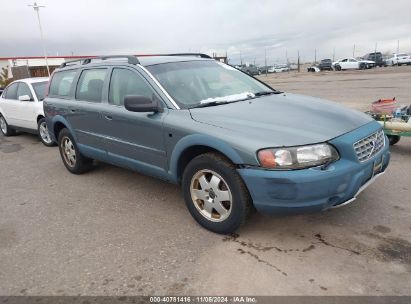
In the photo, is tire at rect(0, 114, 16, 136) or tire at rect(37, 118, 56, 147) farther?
tire at rect(0, 114, 16, 136)

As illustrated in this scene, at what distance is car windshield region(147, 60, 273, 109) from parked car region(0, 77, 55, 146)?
470cm

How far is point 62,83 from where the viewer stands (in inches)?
239

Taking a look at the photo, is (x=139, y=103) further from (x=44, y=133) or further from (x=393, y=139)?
(x=44, y=133)

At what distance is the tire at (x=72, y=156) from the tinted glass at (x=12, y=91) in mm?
4081

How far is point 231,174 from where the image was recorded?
3406 millimetres

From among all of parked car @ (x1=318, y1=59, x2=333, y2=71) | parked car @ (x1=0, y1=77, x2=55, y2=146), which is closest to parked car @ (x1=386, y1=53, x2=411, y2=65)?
parked car @ (x1=318, y1=59, x2=333, y2=71)

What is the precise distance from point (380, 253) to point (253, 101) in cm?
190

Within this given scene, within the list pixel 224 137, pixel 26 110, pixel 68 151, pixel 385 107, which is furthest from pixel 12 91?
pixel 385 107

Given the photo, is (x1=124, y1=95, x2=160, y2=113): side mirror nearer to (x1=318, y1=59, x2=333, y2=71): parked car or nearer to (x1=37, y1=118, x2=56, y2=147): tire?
(x1=37, y1=118, x2=56, y2=147): tire

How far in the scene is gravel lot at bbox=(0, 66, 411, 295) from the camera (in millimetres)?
2988

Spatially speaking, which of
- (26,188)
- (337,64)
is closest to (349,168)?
(26,188)

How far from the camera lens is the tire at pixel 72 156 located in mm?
5859

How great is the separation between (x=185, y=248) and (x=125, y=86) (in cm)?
212

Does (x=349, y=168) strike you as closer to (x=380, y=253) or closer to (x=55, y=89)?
(x=380, y=253)
